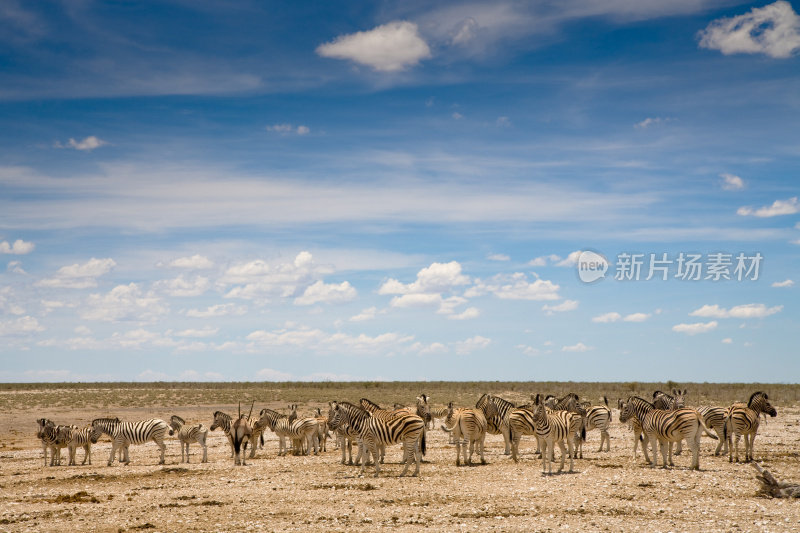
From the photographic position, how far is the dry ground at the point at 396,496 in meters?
15.1

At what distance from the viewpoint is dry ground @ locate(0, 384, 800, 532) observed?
15.1 meters

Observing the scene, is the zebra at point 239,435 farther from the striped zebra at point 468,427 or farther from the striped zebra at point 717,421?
the striped zebra at point 717,421

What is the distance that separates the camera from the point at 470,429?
2352cm

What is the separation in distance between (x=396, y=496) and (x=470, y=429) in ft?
19.6

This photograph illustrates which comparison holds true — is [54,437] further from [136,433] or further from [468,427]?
[468,427]

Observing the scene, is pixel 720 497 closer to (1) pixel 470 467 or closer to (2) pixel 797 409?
(1) pixel 470 467

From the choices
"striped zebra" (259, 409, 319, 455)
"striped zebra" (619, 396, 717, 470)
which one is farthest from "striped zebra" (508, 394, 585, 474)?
"striped zebra" (259, 409, 319, 455)

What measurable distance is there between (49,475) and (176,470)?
3.90 m

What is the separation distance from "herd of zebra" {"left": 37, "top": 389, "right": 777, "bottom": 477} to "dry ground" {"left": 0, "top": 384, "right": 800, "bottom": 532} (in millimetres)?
682

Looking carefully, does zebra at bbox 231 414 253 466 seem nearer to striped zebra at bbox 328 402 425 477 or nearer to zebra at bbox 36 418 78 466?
striped zebra at bbox 328 402 425 477

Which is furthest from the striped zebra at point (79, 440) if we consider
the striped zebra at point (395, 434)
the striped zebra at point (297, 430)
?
the striped zebra at point (395, 434)

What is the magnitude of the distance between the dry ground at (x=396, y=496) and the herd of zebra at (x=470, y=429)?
68 centimetres

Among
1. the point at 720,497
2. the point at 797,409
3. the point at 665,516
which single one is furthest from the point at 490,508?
the point at 797,409

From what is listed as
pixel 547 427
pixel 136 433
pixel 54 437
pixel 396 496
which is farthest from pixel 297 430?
pixel 547 427
